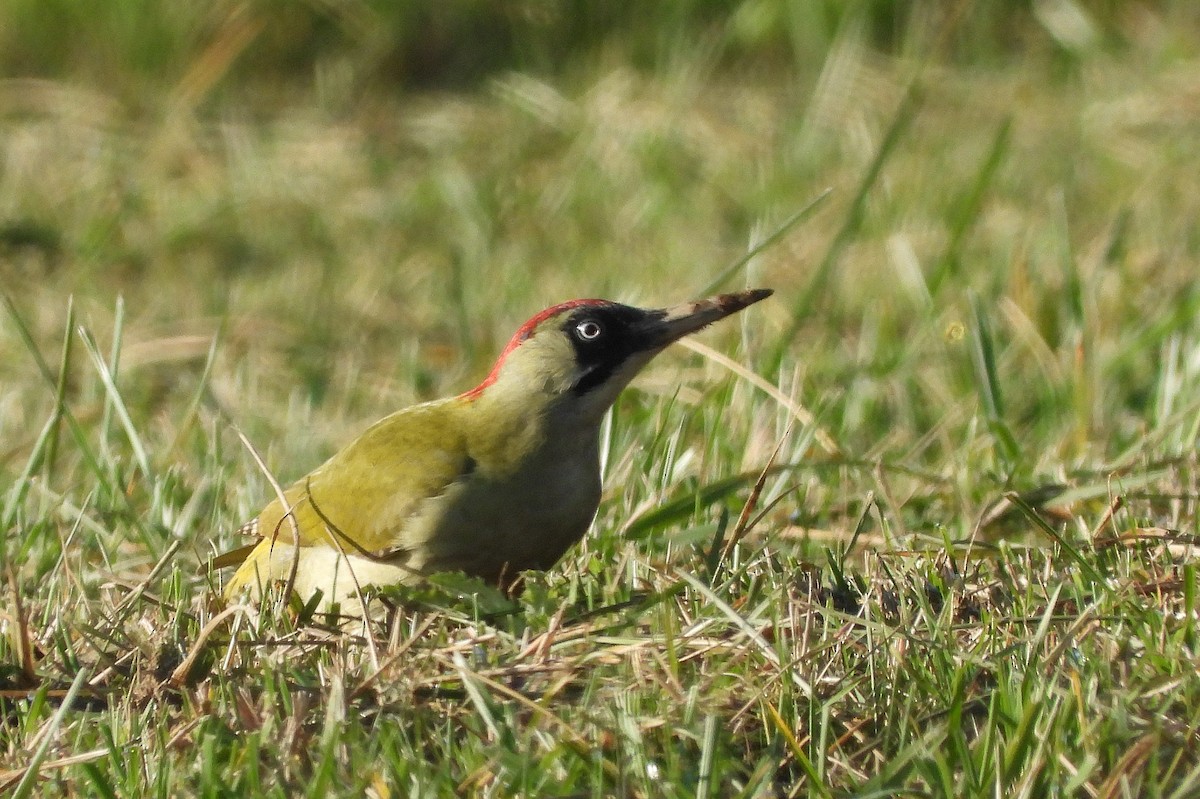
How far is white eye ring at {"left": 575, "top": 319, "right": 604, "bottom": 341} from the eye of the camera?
10.9 feet

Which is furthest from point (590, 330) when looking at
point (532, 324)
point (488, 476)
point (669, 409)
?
point (669, 409)

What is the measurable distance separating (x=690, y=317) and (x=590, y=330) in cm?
19

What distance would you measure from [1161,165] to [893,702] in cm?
410

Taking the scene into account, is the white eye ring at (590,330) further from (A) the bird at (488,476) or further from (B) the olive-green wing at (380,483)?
(B) the olive-green wing at (380,483)

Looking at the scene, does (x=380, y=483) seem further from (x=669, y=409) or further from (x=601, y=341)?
(x=669, y=409)

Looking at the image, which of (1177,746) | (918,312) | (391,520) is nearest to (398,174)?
(918,312)

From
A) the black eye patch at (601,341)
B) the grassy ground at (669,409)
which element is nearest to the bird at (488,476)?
the black eye patch at (601,341)

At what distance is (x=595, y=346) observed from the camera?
3.34 metres

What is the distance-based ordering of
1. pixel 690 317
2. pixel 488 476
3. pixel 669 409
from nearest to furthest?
pixel 488 476
pixel 690 317
pixel 669 409

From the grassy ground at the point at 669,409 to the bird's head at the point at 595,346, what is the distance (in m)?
0.26

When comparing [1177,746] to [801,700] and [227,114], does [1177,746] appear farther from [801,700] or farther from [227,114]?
[227,114]

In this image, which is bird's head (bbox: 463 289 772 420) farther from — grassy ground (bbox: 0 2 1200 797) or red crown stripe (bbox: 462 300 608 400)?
grassy ground (bbox: 0 2 1200 797)

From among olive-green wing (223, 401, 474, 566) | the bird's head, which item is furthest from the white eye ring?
olive-green wing (223, 401, 474, 566)

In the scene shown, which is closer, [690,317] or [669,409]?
[690,317]
